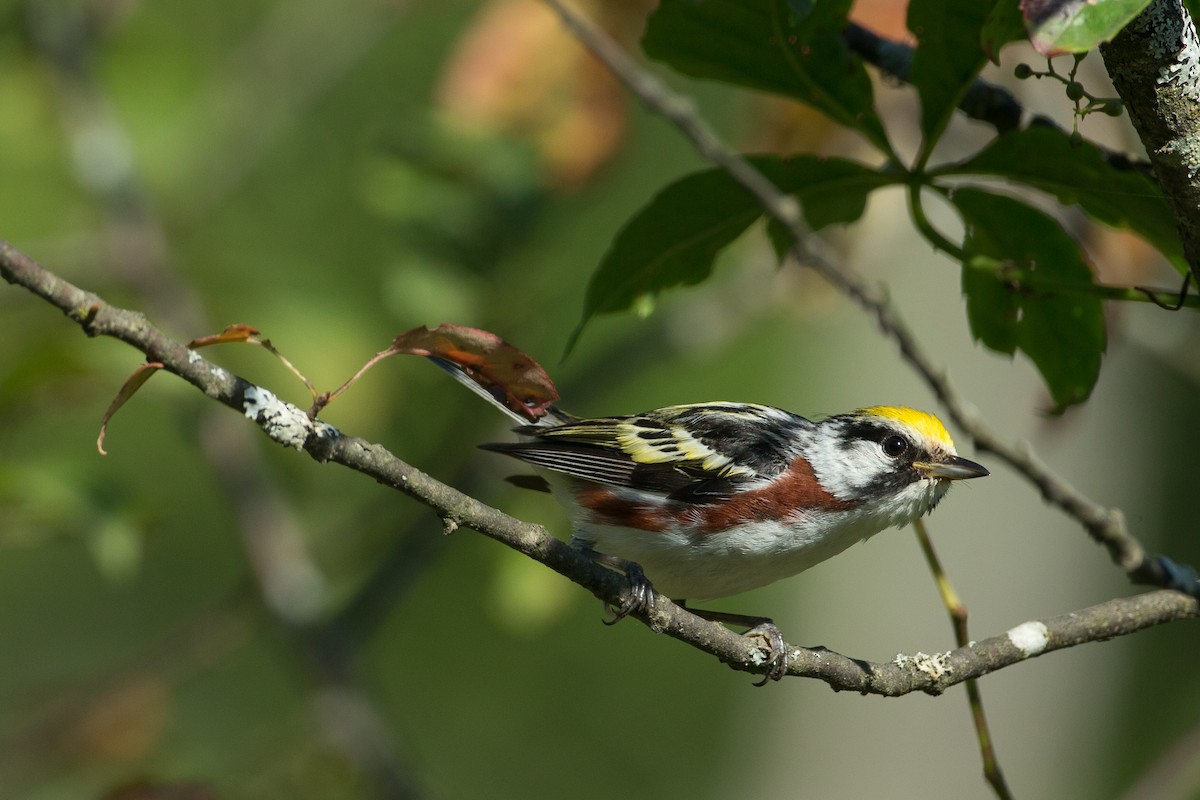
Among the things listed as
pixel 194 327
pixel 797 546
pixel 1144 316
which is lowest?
pixel 797 546

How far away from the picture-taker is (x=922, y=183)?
6.58 feet

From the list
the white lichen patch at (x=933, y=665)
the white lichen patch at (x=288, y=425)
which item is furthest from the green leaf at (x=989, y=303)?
the white lichen patch at (x=288, y=425)

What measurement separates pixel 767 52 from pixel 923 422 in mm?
1182

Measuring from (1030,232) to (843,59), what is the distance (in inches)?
16.4

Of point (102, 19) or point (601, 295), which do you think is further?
point (102, 19)

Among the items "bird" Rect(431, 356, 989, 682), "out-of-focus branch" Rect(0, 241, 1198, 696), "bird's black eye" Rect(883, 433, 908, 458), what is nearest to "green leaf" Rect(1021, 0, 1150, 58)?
"out-of-focus branch" Rect(0, 241, 1198, 696)

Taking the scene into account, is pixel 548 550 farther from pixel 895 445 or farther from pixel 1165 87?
pixel 895 445

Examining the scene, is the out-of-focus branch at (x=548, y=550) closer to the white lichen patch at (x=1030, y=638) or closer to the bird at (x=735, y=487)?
the white lichen patch at (x=1030, y=638)

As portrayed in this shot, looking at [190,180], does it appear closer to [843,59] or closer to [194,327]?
[194,327]

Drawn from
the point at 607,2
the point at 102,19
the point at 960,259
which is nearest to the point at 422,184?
the point at 607,2

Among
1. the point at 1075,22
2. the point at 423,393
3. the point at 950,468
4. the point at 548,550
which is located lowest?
the point at 548,550

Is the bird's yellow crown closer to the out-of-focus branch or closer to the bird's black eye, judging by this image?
the bird's black eye

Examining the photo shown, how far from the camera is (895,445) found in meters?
2.86

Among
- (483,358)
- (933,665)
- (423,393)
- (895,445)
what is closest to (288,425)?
(483,358)
